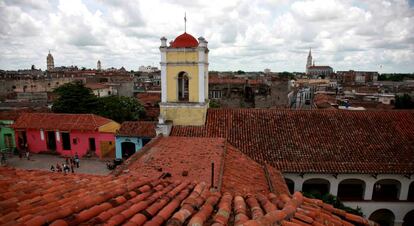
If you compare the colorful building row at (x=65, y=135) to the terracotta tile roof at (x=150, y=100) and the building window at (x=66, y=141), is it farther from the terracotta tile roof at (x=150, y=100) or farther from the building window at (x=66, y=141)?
the terracotta tile roof at (x=150, y=100)

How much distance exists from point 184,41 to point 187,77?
Result: 179 cm

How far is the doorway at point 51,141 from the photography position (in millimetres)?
22953

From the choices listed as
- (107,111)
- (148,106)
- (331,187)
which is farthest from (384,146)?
(148,106)

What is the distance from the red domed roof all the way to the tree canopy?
15.4 meters

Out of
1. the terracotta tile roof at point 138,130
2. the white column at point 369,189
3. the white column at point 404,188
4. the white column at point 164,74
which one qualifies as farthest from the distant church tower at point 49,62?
the white column at point 404,188

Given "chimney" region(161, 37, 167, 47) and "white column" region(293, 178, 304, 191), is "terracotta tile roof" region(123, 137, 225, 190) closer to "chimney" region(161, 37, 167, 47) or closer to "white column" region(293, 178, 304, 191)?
"white column" region(293, 178, 304, 191)

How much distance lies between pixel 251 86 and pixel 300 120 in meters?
28.7

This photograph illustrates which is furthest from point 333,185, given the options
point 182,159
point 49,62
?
point 49,62

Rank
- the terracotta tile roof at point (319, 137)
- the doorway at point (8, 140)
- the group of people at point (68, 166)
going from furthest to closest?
the doorway at point (8, 140) < the group of people at point (68, 166) < the terracotta tile roof at point (319, 137)

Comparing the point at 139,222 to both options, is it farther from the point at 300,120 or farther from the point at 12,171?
the point at 300,120

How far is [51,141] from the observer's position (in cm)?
2317

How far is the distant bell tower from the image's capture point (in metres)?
13.8

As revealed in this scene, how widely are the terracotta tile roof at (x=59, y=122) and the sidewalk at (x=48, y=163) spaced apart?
7.80ft

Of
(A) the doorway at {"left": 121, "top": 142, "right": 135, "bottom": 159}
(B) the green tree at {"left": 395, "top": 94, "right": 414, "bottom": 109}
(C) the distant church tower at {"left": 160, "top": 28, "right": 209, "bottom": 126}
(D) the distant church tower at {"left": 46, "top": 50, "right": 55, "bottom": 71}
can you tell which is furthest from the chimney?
(D) the distant church tower at {"left": 46, "top": 50, "right": 55, "bottom": 71}
